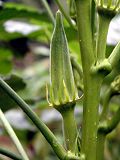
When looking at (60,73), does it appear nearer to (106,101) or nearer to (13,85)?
(106,101)

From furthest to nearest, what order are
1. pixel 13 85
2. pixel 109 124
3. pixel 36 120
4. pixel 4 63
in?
pixel 4 63, pixel 13 85, pixel 109 124, pixel 36 120

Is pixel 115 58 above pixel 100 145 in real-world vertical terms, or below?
above

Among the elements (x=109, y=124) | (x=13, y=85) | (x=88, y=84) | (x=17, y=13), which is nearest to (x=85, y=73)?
(x=88, y=84)

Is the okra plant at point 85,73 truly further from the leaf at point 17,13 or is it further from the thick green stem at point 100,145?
the leaf at point 17,13

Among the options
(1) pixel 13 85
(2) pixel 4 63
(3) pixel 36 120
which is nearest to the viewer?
(3) pixel 36 120

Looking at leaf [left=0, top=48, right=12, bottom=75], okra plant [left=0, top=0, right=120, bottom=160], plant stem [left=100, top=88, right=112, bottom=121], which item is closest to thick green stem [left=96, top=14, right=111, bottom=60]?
okra plant [left=0, top=0, right=120, bottom=160]

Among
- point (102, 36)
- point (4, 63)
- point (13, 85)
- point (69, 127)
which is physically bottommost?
point (4, 63)

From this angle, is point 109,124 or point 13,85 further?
point 13,85

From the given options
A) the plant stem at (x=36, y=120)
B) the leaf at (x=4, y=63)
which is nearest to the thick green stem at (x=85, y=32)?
the plant stem at (x=36, y=120)

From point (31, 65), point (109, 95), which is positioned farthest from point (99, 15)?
point (31, 65)

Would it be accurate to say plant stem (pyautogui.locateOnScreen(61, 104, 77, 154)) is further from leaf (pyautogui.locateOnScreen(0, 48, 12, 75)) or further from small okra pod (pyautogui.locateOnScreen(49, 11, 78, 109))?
leaf (pyautogui.locateOnScreen(0, 48, 12, 75))
